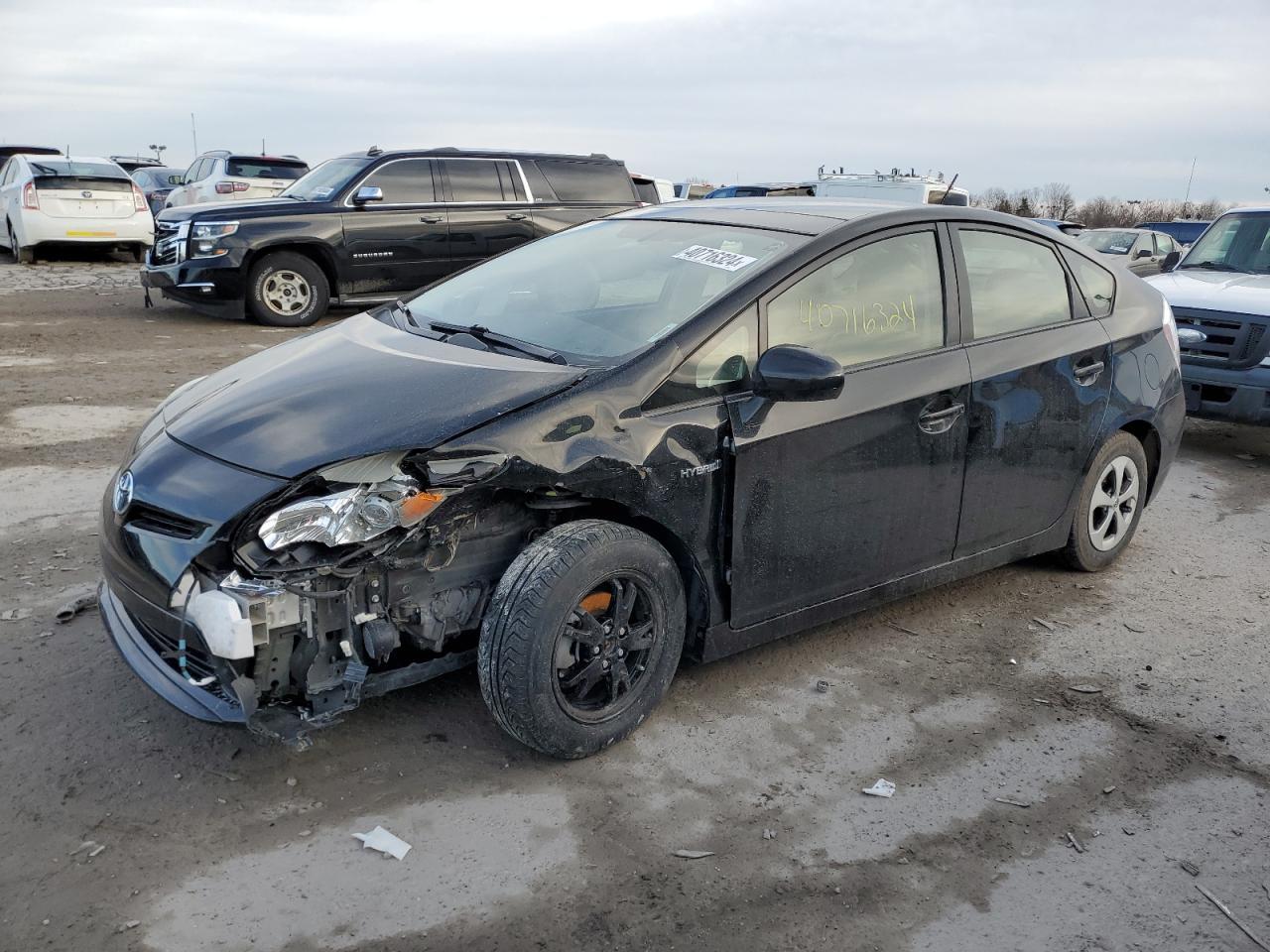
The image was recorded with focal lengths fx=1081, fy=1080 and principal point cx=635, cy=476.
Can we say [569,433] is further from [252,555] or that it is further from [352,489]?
[252,555]

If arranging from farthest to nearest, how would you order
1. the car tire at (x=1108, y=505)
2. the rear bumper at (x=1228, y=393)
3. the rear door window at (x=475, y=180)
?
the rear door window at (x=475, y=180) < the rear bumper at (x=1228, y=393) < the car tire at (x=1108, y=505)

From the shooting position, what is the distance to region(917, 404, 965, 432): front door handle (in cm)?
388

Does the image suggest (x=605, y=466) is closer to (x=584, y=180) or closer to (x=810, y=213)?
(x=810, y=213)

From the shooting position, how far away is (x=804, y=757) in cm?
344

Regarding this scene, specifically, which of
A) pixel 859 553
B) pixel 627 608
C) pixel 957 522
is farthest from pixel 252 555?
pixel 957 522

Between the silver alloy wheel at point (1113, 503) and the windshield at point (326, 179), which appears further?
the windshield at point (326, 179)

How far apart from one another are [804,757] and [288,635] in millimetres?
1627

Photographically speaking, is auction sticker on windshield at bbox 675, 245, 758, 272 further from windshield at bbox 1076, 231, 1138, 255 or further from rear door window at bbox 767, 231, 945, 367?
windshield at bbox 1076, 231, 1138, 255

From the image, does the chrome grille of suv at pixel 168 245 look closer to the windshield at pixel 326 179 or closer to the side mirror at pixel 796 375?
the windshield at pixel 326 179

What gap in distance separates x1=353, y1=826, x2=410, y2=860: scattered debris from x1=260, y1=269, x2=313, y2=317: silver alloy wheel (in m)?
9.30

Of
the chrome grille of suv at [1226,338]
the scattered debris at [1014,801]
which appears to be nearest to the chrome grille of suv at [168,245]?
the chrome grille of suv at [1226,338]

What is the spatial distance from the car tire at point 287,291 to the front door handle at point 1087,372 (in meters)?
8.76

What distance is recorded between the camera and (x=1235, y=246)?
8.45m

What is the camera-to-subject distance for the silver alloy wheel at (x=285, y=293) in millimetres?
11289
